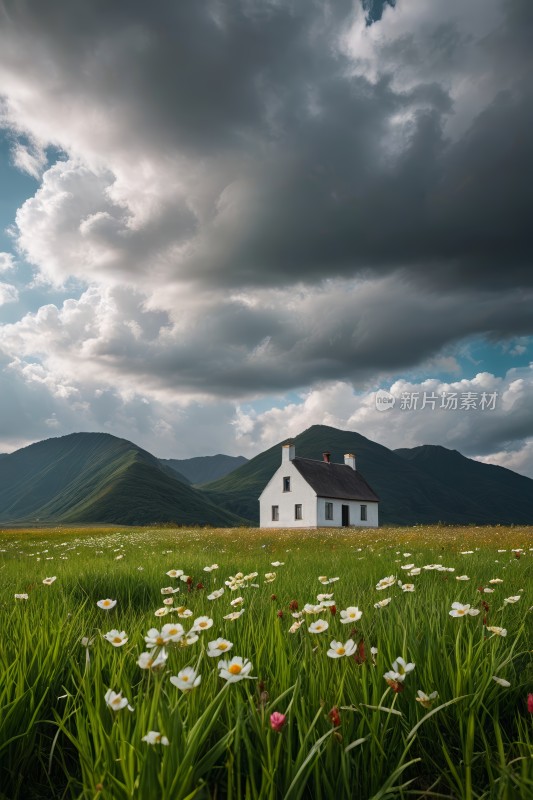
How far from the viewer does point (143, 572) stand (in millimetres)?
9211

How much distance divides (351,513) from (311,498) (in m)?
8.75

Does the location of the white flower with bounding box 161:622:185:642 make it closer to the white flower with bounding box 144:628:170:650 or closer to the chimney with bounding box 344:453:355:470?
the white flower with bounding box 144:628:170:650

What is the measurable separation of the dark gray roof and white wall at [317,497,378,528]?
689 mm

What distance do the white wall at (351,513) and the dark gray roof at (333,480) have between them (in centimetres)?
69

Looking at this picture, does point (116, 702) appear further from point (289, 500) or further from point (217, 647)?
point (289, 500)

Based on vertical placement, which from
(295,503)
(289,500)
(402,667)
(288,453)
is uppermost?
(288,453)

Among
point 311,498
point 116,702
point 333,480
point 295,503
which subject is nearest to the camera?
point 116,702

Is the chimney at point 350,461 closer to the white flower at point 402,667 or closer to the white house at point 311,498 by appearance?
the white house at point 311,498

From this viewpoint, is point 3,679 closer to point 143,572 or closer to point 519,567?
point 143,572

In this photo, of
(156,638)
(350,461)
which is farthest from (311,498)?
(156,638)

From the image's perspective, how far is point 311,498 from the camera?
63125mm

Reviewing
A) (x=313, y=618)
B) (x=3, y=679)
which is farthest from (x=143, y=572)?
(x=3, y=679)

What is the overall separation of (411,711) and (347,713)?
0.38 meters

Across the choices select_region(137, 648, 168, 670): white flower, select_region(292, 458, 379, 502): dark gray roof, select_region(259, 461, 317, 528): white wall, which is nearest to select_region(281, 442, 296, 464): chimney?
select_region(259, 461, 317, 528): white wall
